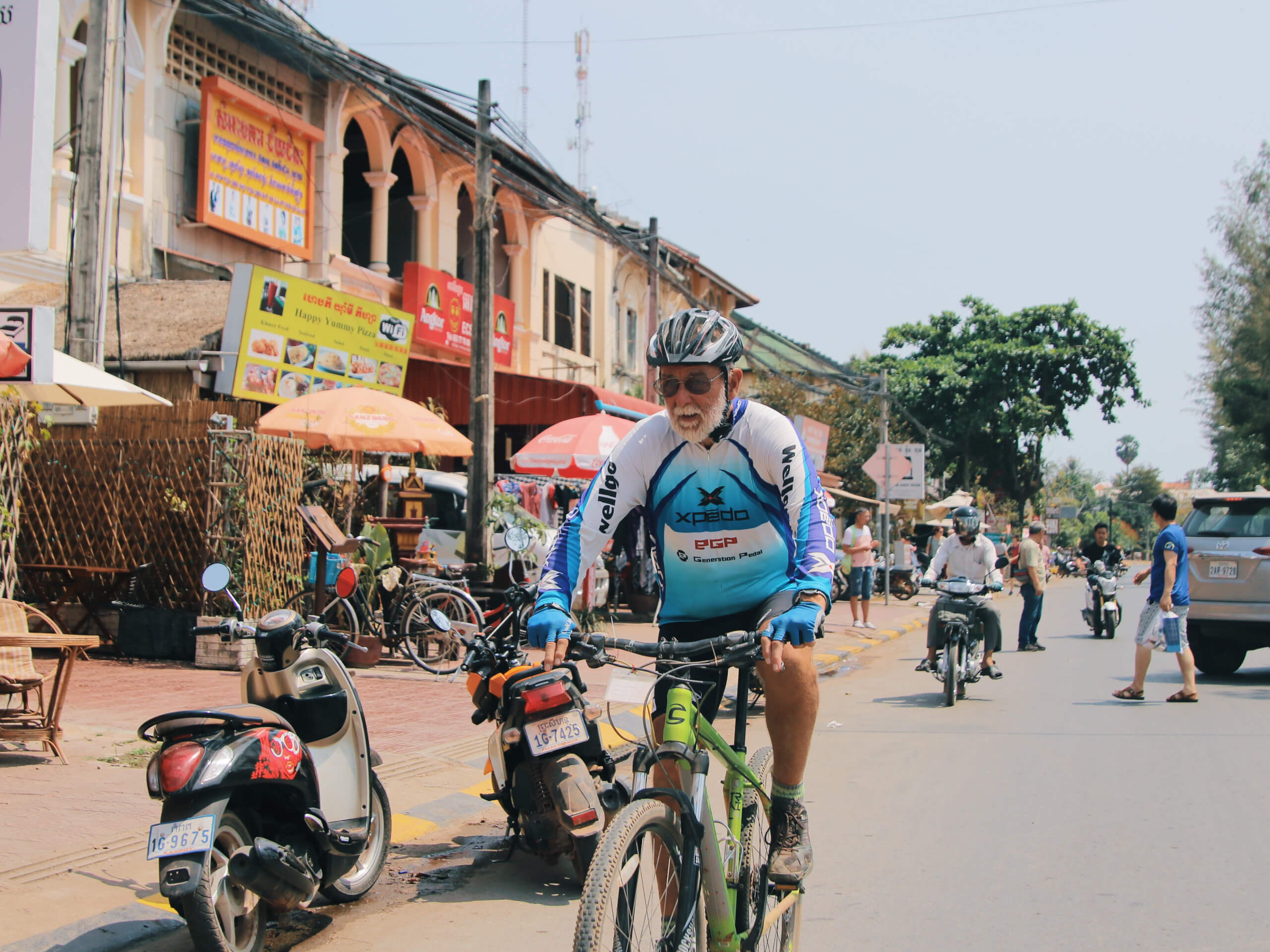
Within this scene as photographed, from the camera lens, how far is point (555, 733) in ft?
15.7

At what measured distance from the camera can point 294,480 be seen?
37.2ft

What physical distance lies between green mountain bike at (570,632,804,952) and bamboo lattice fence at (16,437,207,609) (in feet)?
27.7

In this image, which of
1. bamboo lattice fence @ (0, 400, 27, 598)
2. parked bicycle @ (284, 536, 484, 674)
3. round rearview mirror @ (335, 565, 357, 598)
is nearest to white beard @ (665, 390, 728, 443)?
round rearview mirror @ (335, 565, 357, 598)

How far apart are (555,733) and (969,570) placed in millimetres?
7181

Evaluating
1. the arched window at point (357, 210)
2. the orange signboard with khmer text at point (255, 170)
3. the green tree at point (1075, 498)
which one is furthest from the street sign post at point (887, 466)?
the green tree at point (1075, 498)

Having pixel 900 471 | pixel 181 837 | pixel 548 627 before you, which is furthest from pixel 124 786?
pixel 900 471

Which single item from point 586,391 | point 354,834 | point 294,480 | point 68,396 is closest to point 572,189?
point 586,391

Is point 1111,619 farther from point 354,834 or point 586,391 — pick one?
point 354,834

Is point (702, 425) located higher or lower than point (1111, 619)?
higher

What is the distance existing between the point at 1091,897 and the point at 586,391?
48.8 feet

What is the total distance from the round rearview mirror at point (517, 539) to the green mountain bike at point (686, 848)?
22.5 ft

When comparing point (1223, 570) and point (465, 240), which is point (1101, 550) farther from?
point (465, 240)

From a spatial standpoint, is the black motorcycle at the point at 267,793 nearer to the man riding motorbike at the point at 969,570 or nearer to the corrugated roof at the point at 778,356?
the man riding motorbike at the point at 969,570

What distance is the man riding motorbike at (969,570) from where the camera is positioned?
10383mm
